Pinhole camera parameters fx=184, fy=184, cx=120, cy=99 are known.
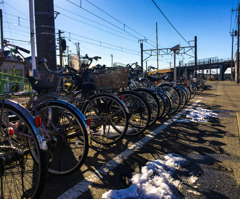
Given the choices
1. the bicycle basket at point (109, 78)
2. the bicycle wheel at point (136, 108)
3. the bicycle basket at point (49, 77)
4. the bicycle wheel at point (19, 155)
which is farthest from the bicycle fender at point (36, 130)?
the bicycle wheel at point (136, 108)

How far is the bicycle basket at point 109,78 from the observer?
3164 millimetres

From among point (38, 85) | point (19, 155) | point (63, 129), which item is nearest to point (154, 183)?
point (63, 129)

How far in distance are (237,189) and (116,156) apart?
1530mm

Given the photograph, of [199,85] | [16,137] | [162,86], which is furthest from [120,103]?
[199,85]

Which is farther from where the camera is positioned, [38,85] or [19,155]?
[38,85]

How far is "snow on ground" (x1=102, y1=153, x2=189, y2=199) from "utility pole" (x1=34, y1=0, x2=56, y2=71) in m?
2.83

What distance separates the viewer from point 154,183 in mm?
1988

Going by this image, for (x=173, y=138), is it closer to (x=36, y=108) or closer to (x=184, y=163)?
(x=184, y=163)

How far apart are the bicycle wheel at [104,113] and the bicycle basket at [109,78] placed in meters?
0.19

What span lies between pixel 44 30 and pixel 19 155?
284 centimetres

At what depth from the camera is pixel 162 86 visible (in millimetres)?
5965

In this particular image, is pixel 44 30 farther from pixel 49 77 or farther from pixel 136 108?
pixel 136 108

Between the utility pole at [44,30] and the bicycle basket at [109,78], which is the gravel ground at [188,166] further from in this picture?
the utility pole at [44,30]

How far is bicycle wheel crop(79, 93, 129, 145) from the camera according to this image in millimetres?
3072
